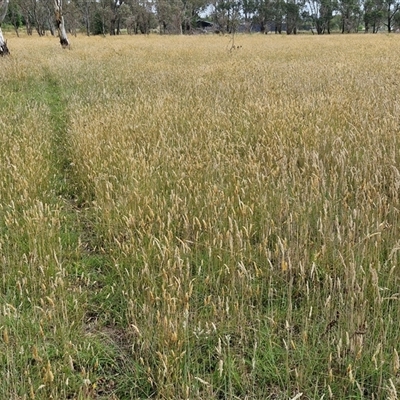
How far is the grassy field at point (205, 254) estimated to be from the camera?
208 cm

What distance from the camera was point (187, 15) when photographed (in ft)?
263

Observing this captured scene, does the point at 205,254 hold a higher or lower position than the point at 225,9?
lower

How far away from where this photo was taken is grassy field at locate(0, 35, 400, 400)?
208 cm

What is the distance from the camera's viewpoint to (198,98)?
7.96 m

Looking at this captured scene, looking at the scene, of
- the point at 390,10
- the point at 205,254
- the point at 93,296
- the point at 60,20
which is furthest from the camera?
the point at 390,10

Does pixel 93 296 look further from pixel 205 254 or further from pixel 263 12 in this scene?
pixel 263 12

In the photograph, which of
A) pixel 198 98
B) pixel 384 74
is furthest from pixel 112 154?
pixel 384 74

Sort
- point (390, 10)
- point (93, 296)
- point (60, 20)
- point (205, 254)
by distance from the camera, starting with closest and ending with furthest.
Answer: point (93, 296)
point (205, 254)
point (60, 20)
point (390, 10)

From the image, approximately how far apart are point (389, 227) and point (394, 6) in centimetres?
8611

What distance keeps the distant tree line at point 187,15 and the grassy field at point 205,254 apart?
65.7m

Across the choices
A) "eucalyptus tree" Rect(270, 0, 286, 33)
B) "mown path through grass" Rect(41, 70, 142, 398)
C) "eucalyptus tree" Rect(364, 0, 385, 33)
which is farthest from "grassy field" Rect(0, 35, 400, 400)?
"eucalyptus tree" Rect(270, 0, 286, 33)

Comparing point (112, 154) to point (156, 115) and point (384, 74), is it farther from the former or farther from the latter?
point (384, 74)

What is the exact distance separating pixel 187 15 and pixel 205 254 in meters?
84.5

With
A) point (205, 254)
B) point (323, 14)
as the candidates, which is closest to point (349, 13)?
point (323, 14)
